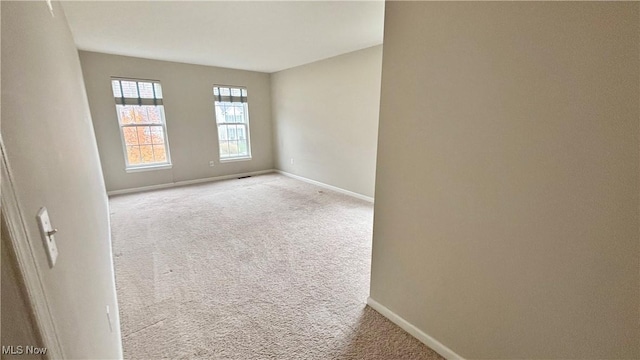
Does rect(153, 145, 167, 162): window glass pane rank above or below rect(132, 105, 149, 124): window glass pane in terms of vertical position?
below

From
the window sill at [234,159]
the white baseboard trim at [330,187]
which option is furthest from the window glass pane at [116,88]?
the white baseboard trim at [330,187]

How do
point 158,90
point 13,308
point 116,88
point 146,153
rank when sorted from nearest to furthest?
point 13,308
point 116,88
point 158,90
point 146,153

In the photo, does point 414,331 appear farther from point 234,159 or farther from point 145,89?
point 145,89

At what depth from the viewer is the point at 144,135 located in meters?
4.76

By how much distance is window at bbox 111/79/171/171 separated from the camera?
14.6ft

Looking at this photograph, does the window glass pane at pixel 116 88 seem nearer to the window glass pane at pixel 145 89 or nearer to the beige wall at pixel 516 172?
the window glass pane at pixel 145 89

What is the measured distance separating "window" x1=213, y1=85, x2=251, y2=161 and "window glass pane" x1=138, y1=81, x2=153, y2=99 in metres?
1.12

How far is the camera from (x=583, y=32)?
0.87m

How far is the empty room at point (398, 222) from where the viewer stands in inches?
27.0

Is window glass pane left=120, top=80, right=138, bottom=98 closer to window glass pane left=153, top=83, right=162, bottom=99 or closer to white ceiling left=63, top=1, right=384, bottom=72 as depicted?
window glass pane left=153, top=83, right=162, bottom=99

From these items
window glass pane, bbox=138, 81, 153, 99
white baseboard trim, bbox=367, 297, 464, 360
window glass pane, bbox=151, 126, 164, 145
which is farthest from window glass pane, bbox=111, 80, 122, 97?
white baseboard trim, bbox=367, 297, 464, 360

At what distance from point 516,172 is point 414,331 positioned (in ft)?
3.63

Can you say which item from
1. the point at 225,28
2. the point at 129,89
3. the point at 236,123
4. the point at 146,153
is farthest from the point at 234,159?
the point at 225,28

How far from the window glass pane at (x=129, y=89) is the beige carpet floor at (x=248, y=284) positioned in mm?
1932
